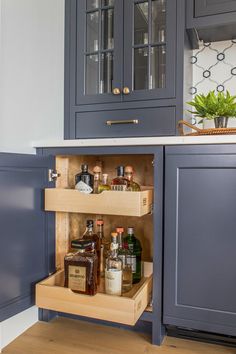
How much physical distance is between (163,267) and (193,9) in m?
1.20

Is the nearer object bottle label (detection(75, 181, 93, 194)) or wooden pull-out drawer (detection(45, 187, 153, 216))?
wooden pull-out drawer (detection(45, 187, 153, 216))

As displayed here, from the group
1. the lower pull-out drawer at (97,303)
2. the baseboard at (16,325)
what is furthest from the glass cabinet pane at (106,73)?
the baseboard at (16,325)

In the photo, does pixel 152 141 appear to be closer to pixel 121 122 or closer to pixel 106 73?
pixel 121 122

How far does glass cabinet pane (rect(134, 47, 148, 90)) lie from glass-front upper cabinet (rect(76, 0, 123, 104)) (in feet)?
0.27

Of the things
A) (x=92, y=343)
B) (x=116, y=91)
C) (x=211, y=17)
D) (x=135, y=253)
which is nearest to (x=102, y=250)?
(x=135, y=253)

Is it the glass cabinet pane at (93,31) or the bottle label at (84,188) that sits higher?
the glass cabinet pane at (93,31)

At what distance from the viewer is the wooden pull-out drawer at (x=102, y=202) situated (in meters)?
1.29

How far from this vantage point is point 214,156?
4.00 feet

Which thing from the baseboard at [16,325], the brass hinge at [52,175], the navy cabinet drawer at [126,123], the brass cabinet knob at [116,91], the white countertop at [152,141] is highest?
the brass cabinet knob at [116,91]

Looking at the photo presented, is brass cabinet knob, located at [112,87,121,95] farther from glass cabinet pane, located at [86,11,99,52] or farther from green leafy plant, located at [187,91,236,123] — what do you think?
green leafy plant, located at [187,91,236,123]

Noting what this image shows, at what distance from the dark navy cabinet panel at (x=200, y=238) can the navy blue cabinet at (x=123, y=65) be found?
35 centimetres

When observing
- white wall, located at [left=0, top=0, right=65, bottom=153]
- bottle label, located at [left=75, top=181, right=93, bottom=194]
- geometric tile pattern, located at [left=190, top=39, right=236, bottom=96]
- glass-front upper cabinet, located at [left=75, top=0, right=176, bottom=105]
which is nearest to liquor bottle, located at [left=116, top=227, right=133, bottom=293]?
bottle label, located at [left=75, top=181, right=93, bottom=194]

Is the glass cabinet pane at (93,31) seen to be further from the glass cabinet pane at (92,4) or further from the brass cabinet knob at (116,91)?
the brass cabinet knob at (116,91)

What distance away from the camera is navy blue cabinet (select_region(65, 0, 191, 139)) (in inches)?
60.1
